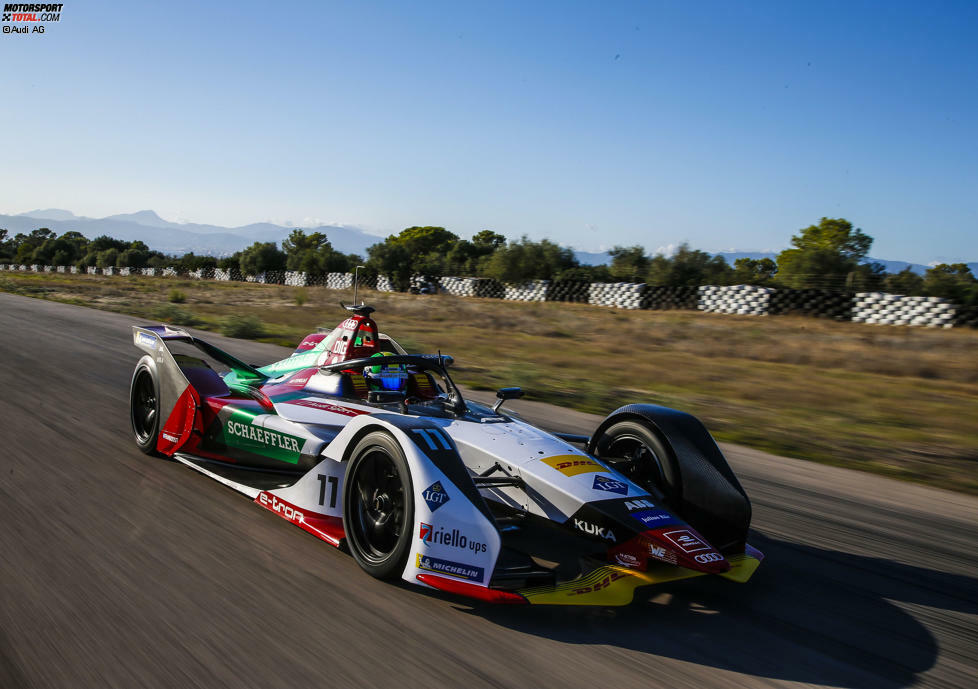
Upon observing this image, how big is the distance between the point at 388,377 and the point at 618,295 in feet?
94.6

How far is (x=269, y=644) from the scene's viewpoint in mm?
2938

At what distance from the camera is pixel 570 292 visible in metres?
36.2

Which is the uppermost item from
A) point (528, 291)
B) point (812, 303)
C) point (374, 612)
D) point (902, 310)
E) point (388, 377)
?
point (528, 291)

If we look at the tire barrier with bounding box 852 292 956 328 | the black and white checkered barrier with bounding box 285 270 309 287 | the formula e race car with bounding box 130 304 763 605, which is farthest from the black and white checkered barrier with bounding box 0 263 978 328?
the formula e race car with bounding box 130 304 763 605

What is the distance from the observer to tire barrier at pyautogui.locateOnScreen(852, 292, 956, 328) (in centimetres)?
2142

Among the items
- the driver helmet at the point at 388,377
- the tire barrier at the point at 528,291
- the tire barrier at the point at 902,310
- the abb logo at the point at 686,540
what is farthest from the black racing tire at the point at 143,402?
the tire barrier at the point at 528,291

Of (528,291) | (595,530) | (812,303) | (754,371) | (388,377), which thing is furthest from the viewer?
(528,291)

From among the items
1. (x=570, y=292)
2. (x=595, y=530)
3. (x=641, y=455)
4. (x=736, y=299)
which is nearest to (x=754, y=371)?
(x=641, y=455)

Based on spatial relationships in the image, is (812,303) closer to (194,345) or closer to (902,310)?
(902,310)

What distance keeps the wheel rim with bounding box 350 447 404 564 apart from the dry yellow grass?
5.26 meters

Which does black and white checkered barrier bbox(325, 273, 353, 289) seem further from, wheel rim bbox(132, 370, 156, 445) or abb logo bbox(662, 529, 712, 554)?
abb logo bbox(662, 529, 712, 554)

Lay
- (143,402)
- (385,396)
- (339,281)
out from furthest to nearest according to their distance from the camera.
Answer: (339,281), (143,402), (385,396)

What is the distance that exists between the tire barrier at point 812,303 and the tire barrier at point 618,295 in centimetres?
661

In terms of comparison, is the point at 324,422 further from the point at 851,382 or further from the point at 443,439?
the point at 851,382
